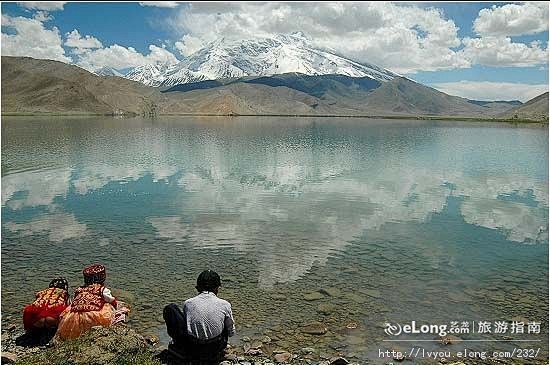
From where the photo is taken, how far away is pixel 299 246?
Result: 790 inches

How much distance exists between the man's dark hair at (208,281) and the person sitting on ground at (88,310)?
92.5 inches

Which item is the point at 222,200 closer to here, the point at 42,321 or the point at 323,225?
the point at 323,225

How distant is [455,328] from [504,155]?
5690cm

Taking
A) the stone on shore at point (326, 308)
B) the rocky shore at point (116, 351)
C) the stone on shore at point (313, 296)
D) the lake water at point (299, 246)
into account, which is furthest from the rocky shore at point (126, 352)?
→ the stone on shore at point (313, 296)

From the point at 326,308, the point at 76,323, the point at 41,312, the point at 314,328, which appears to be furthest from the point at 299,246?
the point at 76,323

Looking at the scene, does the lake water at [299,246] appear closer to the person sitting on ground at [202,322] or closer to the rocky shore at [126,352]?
the rocky shore at [126,352]

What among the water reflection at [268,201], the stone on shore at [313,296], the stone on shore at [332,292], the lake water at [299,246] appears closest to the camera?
the lake water at [299,246]

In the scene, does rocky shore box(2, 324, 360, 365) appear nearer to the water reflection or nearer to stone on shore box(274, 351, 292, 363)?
stone on shore box(274, 351, 292, 363)

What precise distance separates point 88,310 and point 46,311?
1.20 m

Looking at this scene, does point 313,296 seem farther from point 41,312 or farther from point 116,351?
point 41,312

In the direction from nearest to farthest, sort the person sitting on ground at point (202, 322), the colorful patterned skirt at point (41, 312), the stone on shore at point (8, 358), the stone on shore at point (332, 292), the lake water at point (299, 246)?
1. the stone on shore at point (8, 358)
2. the person sitting on ground at point (202, 322)
3. the colorful patterned skirt at point (41, 312)
4. the lake water at point (299, 246)
5. the stone on shore at point (332, 292)

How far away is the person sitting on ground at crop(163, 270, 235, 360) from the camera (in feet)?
32.2

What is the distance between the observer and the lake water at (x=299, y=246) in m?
13.7

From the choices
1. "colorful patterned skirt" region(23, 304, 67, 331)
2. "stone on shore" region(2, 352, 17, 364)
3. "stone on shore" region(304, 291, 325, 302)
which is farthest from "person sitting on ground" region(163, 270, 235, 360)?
"stone on shore" region(304, 291, 325, 302)
